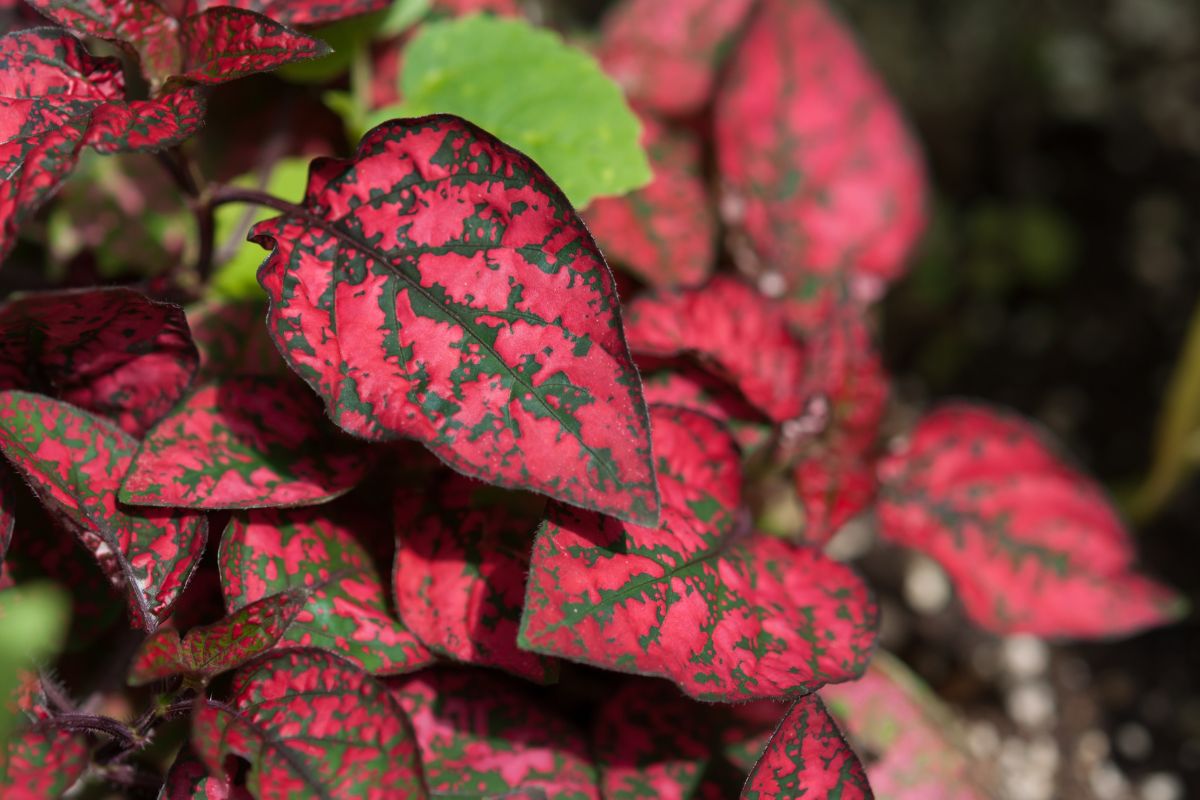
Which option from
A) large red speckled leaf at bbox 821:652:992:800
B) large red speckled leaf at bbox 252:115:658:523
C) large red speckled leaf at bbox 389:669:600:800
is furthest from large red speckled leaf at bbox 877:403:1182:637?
large red speckled leaf at bbox 252:115:658:523

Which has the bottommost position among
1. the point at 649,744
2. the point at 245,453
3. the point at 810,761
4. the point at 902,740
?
the point at 902,740

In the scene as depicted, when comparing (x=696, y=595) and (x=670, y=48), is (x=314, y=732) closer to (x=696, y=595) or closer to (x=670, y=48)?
(x=696, y=595)

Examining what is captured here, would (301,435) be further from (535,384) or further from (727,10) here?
(727,10)

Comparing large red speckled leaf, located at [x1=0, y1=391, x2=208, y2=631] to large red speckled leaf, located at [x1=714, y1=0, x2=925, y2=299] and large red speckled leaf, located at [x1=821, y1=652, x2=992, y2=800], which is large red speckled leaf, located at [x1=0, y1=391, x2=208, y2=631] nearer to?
large red speckled leaf, located at [x1=821, y1=652, x2=992, y2=800]

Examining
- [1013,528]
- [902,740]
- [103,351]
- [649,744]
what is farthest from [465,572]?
[1013,528]

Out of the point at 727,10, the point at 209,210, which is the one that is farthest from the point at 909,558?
the point at 209,210

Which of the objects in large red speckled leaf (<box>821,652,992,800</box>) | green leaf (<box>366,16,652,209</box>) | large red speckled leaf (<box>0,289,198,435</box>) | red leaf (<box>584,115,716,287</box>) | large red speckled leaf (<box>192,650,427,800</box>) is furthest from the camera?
red leaf (<box>584,115,716,287</box>)

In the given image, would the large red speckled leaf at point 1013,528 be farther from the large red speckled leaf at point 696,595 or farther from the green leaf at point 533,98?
the green leaf at point 533,98
